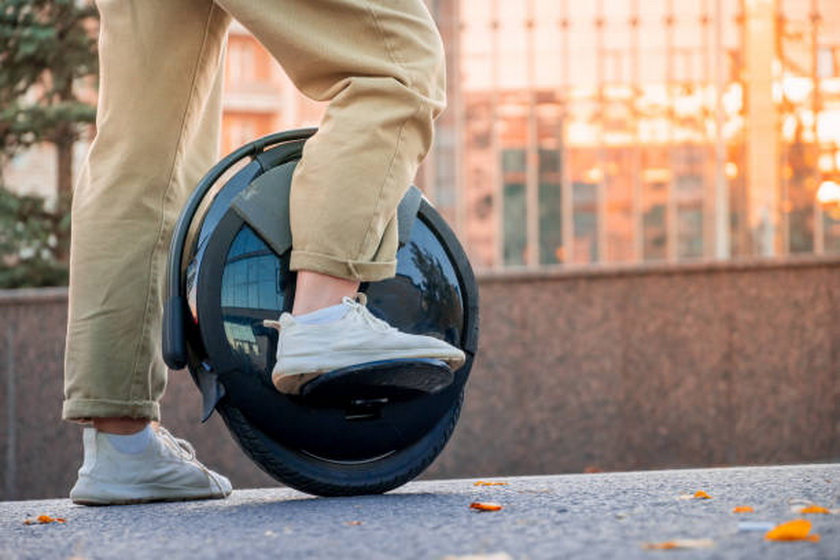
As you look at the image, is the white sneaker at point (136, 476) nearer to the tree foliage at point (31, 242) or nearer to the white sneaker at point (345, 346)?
the white sneaker at point (345, 346)

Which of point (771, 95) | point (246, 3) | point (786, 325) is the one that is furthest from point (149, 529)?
point (771, 95)

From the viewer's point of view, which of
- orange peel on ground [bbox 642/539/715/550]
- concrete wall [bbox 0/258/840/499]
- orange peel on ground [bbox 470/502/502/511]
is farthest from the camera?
concrete wall [bbox 0/258/840/499]

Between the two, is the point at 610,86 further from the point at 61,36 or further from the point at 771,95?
the point at 61,36

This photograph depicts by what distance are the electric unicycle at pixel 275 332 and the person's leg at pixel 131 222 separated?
17 cm

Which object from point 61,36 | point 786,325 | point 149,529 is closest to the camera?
point 149,529

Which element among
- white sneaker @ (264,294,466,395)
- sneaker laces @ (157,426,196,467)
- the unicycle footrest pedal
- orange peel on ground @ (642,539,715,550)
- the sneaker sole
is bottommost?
the sneaker sole

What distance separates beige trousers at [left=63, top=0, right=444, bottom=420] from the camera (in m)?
2.19

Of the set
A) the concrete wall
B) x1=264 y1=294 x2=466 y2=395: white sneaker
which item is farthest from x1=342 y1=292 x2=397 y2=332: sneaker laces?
the concrete wall

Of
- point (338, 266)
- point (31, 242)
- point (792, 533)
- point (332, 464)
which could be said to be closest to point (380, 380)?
point (338, 266)

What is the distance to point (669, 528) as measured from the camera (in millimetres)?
1705

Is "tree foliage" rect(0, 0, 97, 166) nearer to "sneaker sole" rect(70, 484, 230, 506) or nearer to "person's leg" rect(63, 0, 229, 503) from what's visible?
"person's leg" rect(63, 0, 229, 503)

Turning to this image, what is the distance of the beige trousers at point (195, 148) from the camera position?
2.19 metres

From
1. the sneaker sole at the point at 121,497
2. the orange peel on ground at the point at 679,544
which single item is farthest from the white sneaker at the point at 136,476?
the orange peel on ground at the point at 679,544

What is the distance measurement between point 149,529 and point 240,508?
0.88 feet
